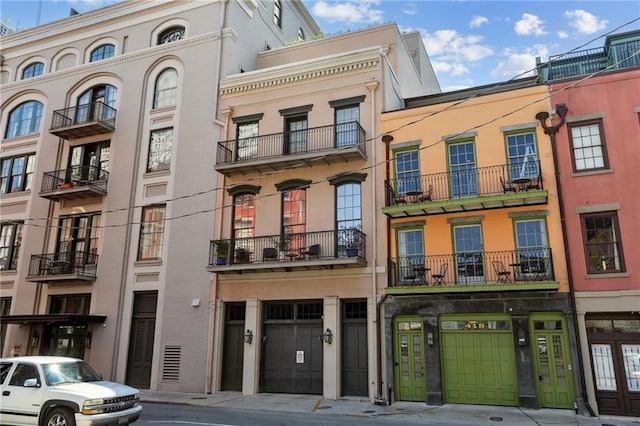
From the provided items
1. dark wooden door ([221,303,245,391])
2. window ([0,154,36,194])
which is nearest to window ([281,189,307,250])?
dark wooden door ([221,303,245,391])

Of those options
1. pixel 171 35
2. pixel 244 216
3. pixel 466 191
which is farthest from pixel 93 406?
pixel 171 35

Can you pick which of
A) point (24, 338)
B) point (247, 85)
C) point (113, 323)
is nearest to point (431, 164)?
point (247, 85)

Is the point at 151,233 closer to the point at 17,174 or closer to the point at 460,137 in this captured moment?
the point at 17,174

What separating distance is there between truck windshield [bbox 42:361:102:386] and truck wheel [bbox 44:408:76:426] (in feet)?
1.94

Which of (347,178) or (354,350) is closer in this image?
(354,350)

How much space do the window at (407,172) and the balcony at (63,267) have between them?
13.3 metres

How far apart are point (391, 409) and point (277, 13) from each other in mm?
21328

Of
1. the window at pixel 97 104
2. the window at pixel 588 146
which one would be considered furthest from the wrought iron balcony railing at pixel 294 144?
the window at pixel 97 104

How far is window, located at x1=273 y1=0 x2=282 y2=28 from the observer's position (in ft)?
85.4

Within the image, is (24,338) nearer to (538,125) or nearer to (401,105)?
(401,105)

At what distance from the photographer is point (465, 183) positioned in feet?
52.3

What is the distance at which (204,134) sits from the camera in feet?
66.1

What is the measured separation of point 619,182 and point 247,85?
13923 millimetres

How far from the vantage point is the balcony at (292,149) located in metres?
17.2
